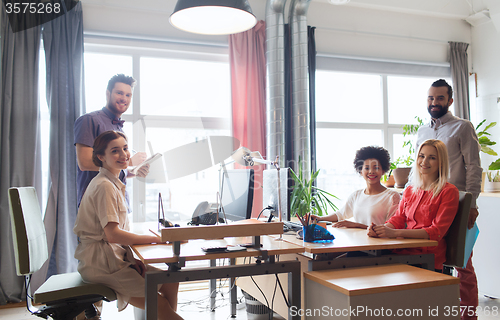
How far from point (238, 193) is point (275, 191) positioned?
21 centimetres

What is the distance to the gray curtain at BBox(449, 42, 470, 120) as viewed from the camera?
15.0 feet

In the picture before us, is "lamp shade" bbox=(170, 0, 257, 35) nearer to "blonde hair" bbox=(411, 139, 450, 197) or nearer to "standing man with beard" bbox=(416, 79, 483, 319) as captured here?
"blonde hair" bbox=(411, 139, 450, 197)

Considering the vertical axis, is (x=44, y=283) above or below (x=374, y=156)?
below

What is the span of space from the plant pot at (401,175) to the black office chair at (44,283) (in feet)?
9.29

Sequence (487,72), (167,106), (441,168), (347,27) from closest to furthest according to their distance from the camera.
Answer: (441,168) < (167,106) < (347,27) < (487,72)

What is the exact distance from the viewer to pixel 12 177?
325cm

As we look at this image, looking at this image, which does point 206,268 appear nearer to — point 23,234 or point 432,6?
point 23,234

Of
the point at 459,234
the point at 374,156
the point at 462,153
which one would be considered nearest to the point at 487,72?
the point at 462,153

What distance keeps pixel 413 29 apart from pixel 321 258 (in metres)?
3.77

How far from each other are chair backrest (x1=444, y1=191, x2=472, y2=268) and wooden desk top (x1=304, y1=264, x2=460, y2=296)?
0.40m

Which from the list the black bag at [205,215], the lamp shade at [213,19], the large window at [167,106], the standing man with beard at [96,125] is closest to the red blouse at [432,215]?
the black bag at [205,215]

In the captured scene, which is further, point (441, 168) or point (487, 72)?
point (487, 72)

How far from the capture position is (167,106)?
12.7 ft

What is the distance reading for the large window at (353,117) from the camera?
4.43 meters
